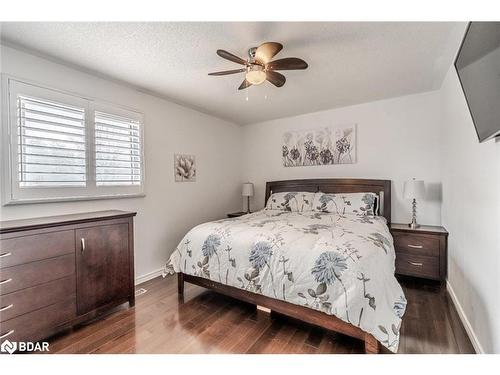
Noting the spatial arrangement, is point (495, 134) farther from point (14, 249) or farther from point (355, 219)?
point (14, 249)

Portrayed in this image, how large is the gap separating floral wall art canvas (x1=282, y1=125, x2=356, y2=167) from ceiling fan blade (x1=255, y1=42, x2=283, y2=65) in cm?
224

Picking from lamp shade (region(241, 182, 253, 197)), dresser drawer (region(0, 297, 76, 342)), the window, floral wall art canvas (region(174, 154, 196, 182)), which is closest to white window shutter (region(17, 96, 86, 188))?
the window

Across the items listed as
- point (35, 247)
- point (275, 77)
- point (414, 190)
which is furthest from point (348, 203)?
point (35, 247)

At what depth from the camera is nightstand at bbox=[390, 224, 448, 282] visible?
8.80 ft

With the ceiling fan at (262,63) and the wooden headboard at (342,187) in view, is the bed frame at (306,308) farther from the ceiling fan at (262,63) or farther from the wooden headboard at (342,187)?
the ceiling fan at (262,63)

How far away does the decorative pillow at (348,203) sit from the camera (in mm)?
3120

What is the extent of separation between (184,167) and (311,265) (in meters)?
2.47

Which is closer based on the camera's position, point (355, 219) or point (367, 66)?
point (367, 66)

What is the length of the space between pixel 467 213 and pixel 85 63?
3660 millimetres

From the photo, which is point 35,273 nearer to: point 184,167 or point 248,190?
point 184,167
